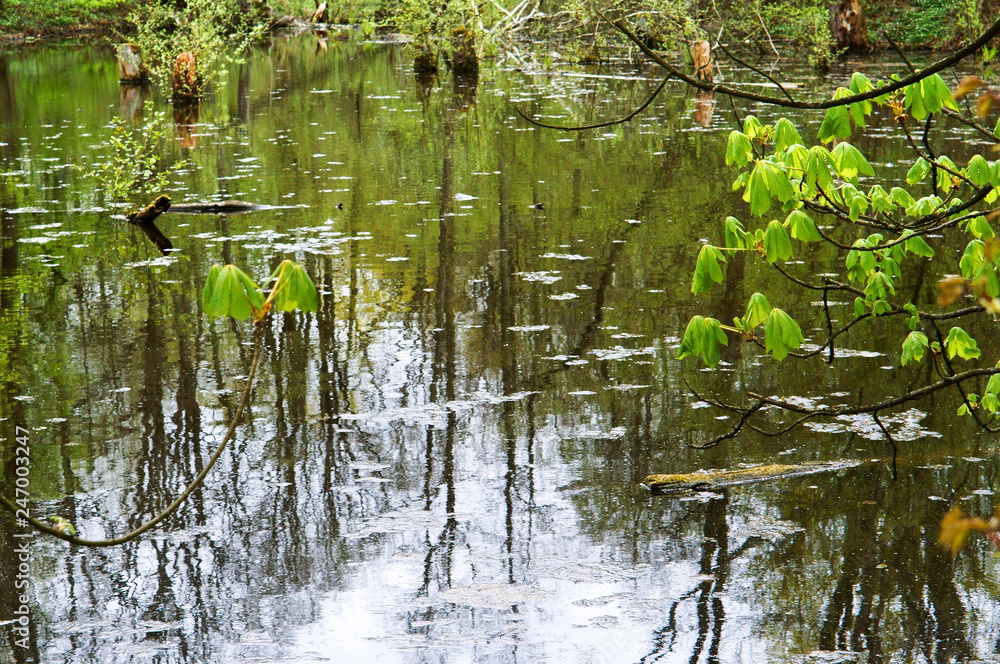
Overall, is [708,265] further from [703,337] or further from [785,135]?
[785,135]

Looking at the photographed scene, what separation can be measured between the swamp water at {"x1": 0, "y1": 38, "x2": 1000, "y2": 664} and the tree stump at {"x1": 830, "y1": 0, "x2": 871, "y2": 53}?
22.6m

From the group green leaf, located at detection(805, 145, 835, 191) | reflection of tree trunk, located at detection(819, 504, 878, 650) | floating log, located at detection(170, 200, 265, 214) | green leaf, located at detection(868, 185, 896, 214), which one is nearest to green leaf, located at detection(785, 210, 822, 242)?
green leaf, located at detection(805, 145, 835, 191)

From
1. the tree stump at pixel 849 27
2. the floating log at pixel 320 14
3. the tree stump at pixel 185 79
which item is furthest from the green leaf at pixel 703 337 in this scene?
the floating log at pixel 320 14

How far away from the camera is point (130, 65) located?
969 inches

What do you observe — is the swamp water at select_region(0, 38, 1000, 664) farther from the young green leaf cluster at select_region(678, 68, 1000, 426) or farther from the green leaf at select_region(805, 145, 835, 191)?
the green leaf at select_region(805, 145, 835, 191)

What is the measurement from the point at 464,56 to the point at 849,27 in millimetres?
12526

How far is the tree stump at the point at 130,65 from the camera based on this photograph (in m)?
24.6

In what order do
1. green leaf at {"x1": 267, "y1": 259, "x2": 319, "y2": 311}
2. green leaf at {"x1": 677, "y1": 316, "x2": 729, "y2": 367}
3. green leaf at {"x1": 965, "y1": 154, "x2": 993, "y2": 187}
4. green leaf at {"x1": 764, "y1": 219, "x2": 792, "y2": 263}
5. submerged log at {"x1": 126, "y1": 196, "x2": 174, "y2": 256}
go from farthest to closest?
1. submerged log at {"x1": 126, "y1": 196, "x2": 174, "y2": 256}
2. green leaf at {"x1": 965, "y1": 154, "x2": 993, "y2": 187}
3. green leaf at {"x1": 764, "y1": 219, "x2": 792, "y2": 263}
4. green leaf at {"x1": 677, "y1": 316, "x2": 729, "y2": 367}
5. green leaf at {"x1": 267, "y1": 259, "x2": 319, "y2": 311}

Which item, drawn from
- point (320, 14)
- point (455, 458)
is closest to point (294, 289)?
point (455, 458)

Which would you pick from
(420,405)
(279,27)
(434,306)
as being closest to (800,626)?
(420,405)

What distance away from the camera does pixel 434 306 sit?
804 centimetres

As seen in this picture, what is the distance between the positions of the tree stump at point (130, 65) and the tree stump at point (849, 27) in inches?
803

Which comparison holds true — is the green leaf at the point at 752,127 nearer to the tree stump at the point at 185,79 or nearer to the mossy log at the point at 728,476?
the mossy log at the point at 728,476

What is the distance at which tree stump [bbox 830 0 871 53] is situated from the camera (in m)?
31.0
